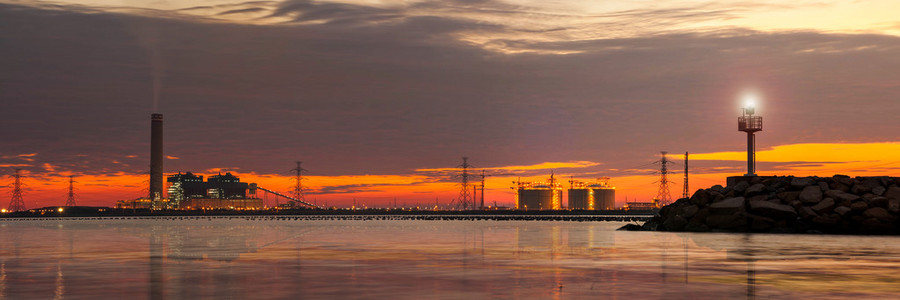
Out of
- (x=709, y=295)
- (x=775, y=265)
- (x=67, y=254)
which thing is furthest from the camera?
(x=67, y=254)

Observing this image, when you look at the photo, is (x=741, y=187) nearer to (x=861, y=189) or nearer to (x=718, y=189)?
(x=718, y=189)

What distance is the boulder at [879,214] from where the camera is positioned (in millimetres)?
60219

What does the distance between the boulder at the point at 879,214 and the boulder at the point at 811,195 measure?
12.6ft

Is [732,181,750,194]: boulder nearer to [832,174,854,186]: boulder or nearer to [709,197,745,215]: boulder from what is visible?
[709,197,745,215]: boulder

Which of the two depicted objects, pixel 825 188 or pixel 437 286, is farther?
pixel 825 188

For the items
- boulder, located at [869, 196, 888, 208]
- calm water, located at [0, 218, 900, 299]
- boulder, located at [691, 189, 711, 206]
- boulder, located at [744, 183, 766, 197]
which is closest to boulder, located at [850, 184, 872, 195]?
boulder, located at [869, 196, 888, 208]

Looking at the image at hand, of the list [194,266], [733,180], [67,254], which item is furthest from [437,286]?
[733,180]

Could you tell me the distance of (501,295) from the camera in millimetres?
20234

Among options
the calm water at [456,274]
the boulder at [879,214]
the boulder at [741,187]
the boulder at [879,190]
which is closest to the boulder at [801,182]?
the boulder at [741,187]

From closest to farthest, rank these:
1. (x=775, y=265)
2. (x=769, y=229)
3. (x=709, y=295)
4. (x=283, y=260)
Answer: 1. (x=709, y=295)
2. (x=775, y=265)
3. (x=283, y=260)
4. (x=769, y=229)

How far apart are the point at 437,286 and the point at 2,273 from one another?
44.7 ft

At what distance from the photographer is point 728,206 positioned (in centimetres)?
6562

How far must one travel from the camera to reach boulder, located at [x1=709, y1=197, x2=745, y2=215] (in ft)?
214

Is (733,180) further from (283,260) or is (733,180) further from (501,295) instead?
(501,295)
